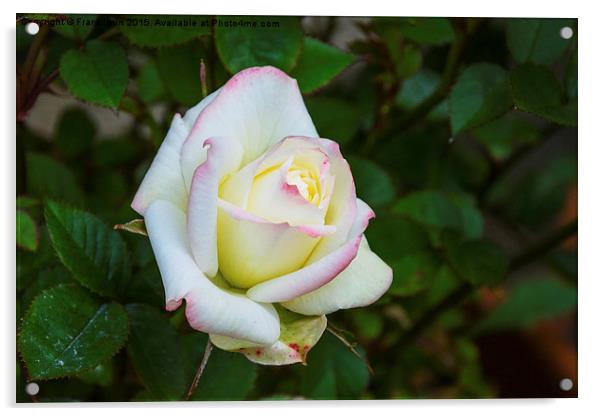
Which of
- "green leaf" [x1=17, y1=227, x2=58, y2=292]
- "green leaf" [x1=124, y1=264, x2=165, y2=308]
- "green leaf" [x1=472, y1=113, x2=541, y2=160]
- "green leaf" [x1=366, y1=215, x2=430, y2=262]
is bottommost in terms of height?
"green leaf" [x1=17, y1=227, x2=58, y2=292]

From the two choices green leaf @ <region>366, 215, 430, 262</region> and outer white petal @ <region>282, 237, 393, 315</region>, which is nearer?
outer white petal @ <region>282, 237, 393, 315</region>

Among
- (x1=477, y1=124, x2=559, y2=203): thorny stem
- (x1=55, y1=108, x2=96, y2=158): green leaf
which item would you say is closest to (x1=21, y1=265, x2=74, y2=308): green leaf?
(x1=55, y1=108, x2=96, y2=158): green leaf

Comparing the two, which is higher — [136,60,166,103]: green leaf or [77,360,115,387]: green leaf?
[136,60,166,103]: green leaf

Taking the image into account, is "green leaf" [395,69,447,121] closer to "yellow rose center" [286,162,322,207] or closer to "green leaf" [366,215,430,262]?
"green leaf" [366,215,430,262]

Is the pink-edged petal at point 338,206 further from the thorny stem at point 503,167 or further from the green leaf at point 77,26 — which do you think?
the thorny stem at point 503,167

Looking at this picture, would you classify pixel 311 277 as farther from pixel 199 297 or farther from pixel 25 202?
pixel 25 202

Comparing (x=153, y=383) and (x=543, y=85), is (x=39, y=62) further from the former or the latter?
(x=543, y=85)

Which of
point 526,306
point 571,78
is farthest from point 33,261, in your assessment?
point 526,306

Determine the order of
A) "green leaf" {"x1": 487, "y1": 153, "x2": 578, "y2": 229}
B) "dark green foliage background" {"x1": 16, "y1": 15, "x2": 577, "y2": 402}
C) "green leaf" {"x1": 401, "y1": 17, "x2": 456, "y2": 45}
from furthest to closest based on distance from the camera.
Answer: "green leaf" {"x1": 487, "y1": 153, "x2": 578, "y2": 229}, "green leaf" {"x1": 401, "y1": 17, "x2": 456, "y2": 45}, "dark green foliage background" {"x1": 16, "y1": 15, "x2": 577, "y2": 402}

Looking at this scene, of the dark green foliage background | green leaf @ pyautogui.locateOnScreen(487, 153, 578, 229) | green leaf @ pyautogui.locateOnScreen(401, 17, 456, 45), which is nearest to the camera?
the dark green foliage background
